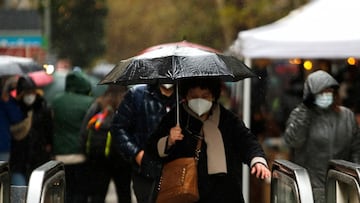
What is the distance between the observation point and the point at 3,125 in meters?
9.53

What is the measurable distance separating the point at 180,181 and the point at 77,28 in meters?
10.6

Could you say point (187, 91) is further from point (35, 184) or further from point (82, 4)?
point (82, 4)

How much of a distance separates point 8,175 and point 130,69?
43.8 inches

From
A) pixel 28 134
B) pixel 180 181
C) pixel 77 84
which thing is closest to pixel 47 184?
pixel 180 181

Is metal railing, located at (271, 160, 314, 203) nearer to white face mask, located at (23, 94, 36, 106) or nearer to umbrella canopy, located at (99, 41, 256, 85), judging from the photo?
umbrella canopy, located at (99, 41, 256, 85)

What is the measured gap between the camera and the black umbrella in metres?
6.18

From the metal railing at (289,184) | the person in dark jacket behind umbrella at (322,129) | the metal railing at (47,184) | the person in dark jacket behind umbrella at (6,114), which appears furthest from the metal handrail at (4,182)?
the person in dark jacket behind umbrella at (6,114)

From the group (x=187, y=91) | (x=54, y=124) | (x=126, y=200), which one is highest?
(x=187, y=91)

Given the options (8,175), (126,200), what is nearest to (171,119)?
(8,175)

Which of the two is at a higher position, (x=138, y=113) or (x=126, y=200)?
(x=138, y=113)

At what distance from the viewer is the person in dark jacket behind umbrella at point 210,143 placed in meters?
6.34

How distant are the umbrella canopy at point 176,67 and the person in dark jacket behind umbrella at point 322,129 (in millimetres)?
1726

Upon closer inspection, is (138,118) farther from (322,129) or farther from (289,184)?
(289,184)

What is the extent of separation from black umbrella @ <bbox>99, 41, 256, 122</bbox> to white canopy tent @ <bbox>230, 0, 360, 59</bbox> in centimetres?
305
